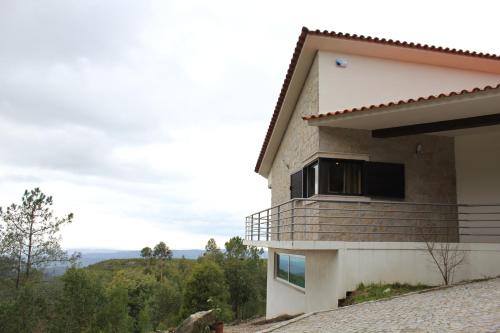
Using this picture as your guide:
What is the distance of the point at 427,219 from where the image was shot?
12.2 m

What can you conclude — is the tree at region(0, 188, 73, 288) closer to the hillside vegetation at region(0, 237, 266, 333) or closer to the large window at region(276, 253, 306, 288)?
the hillside vegetation at region(0, 237, 266, 333)

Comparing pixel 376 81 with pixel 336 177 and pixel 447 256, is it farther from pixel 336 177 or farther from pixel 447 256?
pixel 447 256

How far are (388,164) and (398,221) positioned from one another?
5.25ft

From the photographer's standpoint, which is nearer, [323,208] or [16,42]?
[323,208]

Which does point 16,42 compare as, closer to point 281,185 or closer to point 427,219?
point 281,185

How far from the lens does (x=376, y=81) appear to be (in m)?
13.6

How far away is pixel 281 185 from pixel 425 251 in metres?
7.89

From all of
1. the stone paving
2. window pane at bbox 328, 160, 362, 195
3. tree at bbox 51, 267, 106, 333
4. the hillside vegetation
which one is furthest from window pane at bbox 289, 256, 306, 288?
tree at bbox 51, 267, 106, 333

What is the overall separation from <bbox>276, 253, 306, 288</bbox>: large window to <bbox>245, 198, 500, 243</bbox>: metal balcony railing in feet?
6.15

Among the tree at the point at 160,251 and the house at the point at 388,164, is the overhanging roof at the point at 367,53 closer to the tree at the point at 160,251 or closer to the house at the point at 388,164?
the house at the point at 388,164

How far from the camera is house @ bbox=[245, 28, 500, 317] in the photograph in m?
10.9

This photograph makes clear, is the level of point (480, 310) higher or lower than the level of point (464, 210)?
lower

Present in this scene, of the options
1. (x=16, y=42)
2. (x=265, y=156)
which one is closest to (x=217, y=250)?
(x=265, y=156)

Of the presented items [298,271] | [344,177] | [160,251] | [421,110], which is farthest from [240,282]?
[160,251]
